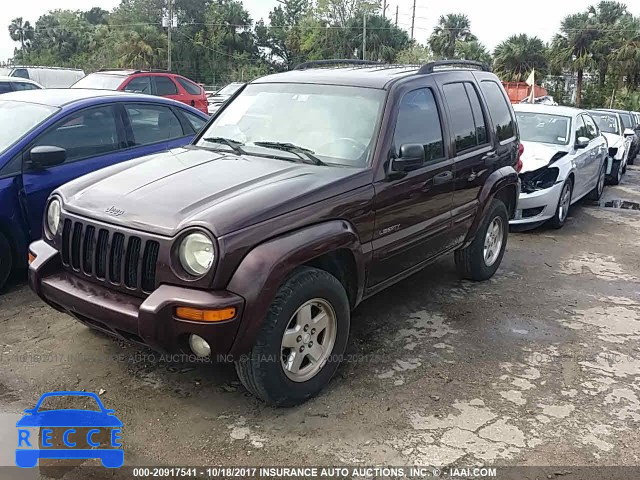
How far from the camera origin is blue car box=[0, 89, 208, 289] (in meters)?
4.89

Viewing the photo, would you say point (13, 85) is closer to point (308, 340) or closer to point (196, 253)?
point (196, 253)

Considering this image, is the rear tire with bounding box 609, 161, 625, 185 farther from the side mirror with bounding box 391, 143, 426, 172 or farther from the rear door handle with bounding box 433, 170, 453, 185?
the side mirror with bounding box 391, 143, 426, 172

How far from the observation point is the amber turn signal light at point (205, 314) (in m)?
2.95

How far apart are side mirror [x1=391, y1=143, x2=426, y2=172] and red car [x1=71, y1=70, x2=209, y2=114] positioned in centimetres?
932

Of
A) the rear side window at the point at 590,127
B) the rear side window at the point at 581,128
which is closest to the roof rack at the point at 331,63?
the rear side window at the point at 581,128

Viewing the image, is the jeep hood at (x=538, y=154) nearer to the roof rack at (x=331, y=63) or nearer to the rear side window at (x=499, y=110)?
the rear side window at (x=499, y=110)

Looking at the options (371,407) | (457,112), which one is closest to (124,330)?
(371,407)

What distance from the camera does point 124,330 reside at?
3150mm

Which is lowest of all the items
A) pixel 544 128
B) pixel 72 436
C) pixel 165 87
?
pixel 72 436

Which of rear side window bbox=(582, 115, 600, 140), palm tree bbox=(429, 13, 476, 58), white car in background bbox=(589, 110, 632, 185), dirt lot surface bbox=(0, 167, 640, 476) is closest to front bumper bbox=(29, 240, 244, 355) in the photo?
dirt lot surface bbox=(0, 167, 640, 476)

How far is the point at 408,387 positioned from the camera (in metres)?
3.79

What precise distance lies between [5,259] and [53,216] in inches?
57.2

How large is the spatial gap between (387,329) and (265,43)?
6318 cm

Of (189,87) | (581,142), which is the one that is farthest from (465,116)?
(189,87)
